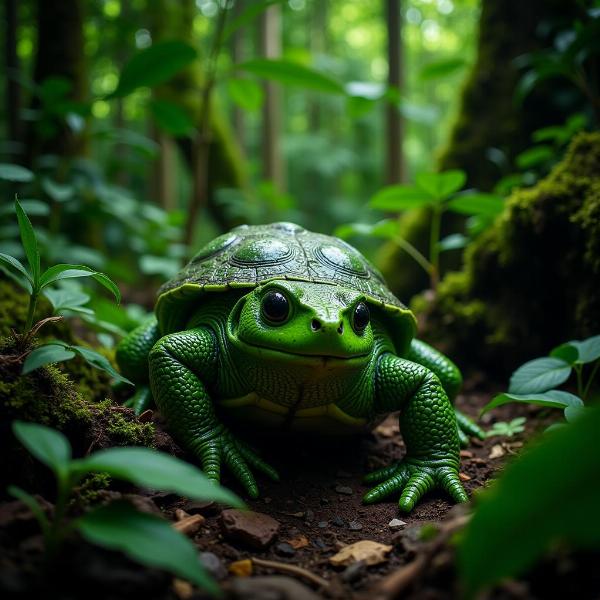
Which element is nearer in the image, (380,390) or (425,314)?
(380,390)

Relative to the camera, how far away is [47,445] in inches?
56.6

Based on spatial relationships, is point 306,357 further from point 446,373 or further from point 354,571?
point 446,373

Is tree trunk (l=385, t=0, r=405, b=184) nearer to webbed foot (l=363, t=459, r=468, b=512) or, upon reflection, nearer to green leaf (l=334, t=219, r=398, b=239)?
green leaf (l=334, t=219, r=398, b=239)

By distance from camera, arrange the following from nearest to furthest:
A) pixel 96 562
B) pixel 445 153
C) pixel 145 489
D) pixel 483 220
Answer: pixel 96 562 < pixel 145 489 < pixel 483 220 < pixel 445 153

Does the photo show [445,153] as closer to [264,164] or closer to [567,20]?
[567,20]

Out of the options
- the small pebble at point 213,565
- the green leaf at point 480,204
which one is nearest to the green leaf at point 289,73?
the green leaf at point 480,204

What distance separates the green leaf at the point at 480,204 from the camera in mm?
4102

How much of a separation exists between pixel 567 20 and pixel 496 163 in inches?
61.2

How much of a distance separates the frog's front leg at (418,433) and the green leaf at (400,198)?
6.00ft

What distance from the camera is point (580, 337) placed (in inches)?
132

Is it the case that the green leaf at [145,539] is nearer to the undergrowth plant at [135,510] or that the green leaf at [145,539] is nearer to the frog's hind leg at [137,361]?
the undergrowth plant at [135,510]

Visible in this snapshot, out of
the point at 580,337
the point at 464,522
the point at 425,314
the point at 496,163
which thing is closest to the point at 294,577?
the point at 464,522

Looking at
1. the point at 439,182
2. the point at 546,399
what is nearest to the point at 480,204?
the point at 439,182

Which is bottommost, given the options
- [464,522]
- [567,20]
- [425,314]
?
[425,314]
